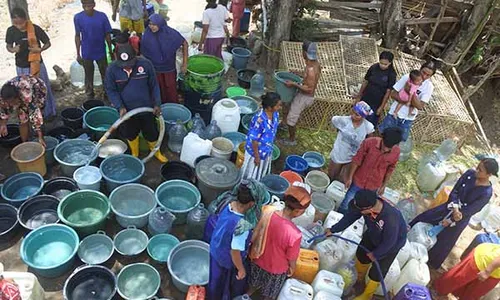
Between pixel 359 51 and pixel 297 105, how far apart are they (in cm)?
287

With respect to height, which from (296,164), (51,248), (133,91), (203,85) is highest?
(133,91)

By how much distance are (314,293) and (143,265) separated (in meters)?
1.81

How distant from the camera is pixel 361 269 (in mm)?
4566

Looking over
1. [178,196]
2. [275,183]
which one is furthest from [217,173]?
[275,183]

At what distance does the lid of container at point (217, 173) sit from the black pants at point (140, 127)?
0.97 metres

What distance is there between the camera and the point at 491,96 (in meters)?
10.7

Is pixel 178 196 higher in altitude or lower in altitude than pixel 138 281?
higher

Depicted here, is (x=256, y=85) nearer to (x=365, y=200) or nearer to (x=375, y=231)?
(x=375, y=231)

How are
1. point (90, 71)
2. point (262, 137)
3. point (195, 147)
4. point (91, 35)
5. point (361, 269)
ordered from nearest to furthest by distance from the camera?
point (361, 269), point (262, 137), point (195, 147), point (91, 35), point (90, 71)

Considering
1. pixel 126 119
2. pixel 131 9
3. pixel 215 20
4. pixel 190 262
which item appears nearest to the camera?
pixel 190 262

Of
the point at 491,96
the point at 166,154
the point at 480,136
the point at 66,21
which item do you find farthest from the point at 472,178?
the point at 66,21

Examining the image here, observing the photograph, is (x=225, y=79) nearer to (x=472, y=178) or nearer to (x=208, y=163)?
(x=208, y=163)

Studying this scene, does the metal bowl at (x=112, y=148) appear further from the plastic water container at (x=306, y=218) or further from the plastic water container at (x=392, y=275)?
the plastic water container at (x=392, y=275)

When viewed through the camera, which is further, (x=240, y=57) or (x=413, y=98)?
(x=240, y=57)
